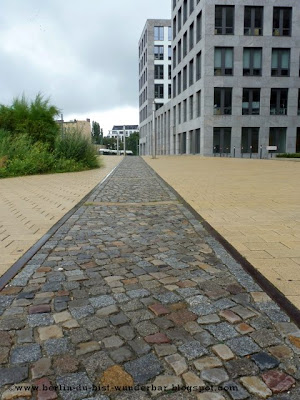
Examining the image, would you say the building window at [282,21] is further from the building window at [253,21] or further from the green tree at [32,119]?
the green tree at [32,119]

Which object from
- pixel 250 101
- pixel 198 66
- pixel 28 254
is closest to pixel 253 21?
pixel 198 66

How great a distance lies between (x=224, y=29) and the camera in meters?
34.9

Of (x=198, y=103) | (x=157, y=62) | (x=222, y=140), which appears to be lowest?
(x=222, y=140)

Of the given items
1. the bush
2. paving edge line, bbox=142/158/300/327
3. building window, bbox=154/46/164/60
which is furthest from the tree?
paving edge line, bbox=142/158/300/327

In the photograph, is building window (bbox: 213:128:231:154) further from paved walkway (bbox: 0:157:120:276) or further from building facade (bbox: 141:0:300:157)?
paved walkway (bbox: 0:157:120:276)

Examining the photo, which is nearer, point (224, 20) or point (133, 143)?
point (224, 20)

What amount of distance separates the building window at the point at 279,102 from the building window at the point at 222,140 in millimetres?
4926

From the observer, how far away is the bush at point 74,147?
1755 centimetres

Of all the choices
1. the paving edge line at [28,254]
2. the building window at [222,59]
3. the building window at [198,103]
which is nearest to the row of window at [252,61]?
the building window at [222,59]

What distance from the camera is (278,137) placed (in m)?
36.6

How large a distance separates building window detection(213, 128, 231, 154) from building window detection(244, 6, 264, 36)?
9.43m

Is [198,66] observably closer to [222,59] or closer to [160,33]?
[222,59]

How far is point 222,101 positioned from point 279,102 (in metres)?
5.71

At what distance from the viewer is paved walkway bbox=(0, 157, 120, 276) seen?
4514mm
